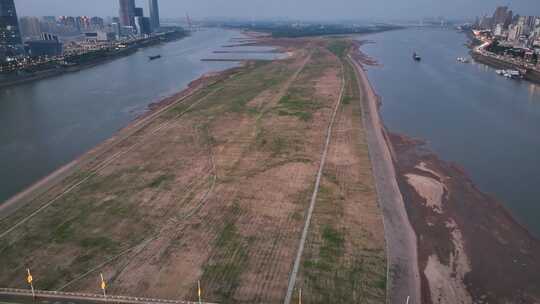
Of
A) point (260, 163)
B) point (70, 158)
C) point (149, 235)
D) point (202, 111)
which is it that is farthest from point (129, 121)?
point (149, 235)

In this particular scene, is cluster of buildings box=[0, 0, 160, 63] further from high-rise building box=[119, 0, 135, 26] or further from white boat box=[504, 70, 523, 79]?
white boat box=[504, 70, 523, 79]

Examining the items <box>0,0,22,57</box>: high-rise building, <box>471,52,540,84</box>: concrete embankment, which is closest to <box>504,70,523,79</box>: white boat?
<box>471,52,540,84</box>: concrete embankment

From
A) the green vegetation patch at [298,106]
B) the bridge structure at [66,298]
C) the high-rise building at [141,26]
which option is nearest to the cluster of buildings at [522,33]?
the green vegetation patch at [298,106]

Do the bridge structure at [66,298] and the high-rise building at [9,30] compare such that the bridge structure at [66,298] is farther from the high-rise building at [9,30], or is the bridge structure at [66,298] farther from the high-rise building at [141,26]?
the high-rise building at [141,26]

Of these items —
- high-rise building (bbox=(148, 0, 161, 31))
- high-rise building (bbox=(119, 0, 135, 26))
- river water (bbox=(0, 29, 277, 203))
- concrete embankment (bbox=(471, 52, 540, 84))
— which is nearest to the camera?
river water (bbox=(0, 29, 277, 203))

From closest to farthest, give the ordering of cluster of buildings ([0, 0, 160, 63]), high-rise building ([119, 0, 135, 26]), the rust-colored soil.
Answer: the rust-colored soil < cluster of buildings ([0, 0, 160, 63]) < high-rise building ([119, 0, 135, 26])

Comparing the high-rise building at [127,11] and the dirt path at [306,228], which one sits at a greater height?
the high-rise building at [127,11]

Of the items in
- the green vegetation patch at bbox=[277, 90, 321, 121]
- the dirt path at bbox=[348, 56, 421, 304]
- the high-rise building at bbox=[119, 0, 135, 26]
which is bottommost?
the dirt path at bbox=[348, 56, 421, 304]
